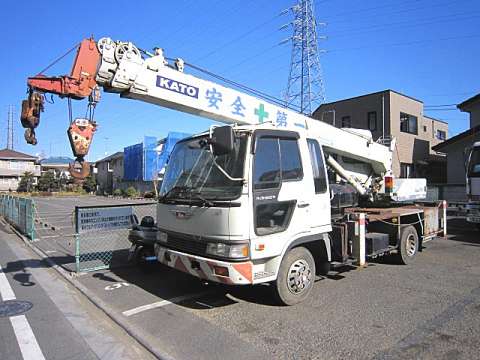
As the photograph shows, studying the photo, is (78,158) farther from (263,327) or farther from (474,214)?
(474,214)

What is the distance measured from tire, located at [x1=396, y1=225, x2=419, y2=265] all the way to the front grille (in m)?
4.71

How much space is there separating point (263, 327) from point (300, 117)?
4.05 meters

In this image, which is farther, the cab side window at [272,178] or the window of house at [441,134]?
the window of house at [441,134]

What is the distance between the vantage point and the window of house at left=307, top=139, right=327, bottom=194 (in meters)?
5.90

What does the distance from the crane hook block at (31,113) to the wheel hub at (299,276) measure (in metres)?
4.28

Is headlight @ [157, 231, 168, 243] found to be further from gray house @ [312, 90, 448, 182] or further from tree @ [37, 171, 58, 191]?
tree @ [37, 171, 58, 191]

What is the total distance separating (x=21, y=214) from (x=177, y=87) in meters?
11.6

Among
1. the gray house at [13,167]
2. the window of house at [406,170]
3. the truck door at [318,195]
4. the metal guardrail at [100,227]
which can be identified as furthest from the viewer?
the gray house at [13,167]

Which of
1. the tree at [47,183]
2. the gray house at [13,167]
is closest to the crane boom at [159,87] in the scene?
the tree at [47,183]

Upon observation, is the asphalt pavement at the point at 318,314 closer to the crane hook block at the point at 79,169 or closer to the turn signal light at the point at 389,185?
the crane hook block at the point at 79,169

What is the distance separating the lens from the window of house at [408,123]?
91.1 ft

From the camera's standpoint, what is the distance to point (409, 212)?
8.18 m

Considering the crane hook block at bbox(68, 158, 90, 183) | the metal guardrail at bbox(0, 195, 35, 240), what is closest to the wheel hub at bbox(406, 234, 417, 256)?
the crane hook block at bbox(68, 158, 90, 183)

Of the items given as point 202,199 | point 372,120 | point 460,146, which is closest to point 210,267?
point 202,199
